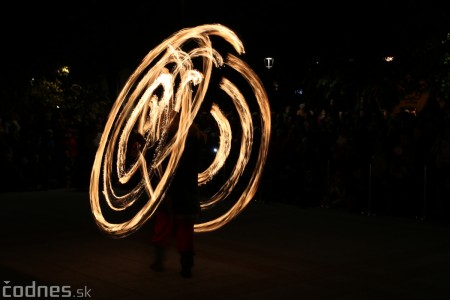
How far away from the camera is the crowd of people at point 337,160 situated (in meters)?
11.6

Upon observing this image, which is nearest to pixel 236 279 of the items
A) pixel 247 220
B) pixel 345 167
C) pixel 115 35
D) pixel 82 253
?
pixel 82 253

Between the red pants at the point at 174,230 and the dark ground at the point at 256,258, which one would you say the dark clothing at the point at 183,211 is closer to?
the red pants at the point at 174,230

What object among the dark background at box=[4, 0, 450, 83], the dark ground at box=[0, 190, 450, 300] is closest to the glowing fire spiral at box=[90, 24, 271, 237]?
the dark ground at box=[0, 190, 450, 300]

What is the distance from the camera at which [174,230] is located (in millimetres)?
7820

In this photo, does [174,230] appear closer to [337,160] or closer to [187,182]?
[187,182]

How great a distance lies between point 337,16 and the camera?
19688 millimetres

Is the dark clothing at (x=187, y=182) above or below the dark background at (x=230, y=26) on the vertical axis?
below

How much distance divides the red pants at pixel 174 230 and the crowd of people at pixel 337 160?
17.9 ft

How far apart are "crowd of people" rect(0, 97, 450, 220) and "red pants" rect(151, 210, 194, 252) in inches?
215

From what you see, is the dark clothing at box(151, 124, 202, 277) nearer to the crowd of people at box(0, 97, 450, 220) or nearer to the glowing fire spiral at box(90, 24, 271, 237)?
the glowing fire spiral at box(90, 24, 271, 237)

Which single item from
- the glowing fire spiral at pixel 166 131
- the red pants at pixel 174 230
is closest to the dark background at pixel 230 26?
the glowing fire spiral at pixel 166 131

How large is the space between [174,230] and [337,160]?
5847mm

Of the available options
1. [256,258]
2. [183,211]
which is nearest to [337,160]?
[256,258]

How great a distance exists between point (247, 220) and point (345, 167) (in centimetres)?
244
